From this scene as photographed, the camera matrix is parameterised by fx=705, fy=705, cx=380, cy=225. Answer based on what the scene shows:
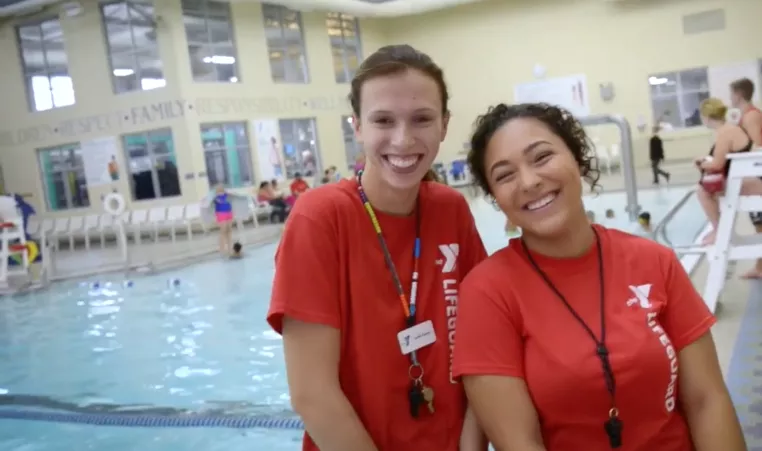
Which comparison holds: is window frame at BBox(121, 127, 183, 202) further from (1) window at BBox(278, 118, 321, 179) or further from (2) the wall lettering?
(1) window at BBox(278, 118, 321, 179)

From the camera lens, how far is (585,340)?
137cm

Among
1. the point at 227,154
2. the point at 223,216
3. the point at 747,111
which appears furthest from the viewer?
the point at 227,154

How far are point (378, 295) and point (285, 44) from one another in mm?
18606

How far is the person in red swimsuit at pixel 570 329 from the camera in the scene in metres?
1.37

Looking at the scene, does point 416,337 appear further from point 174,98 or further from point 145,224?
point 174,98

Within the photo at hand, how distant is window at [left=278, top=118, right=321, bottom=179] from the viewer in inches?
739

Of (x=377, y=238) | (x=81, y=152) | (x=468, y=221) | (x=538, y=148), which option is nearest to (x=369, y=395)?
(x=377, y=238)

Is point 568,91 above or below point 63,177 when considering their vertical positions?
above

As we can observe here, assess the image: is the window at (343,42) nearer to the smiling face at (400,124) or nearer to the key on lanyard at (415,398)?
the smiling face at (400,124)

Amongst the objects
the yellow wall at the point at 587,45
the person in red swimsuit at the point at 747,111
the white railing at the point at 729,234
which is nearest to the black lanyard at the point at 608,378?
the white railing at the point at 729,234

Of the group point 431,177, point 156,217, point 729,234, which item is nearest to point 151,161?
point 156,217

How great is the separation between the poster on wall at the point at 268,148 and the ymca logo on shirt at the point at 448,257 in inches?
655

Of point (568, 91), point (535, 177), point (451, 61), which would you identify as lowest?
point (535, 177)

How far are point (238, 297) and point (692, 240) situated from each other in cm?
471
